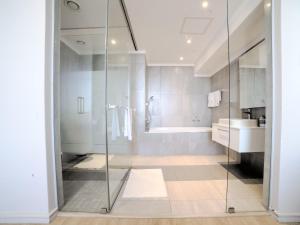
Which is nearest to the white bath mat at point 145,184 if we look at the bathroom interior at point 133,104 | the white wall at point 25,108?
the bathroom interior at point 133,104

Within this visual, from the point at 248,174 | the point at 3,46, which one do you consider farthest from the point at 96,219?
the point at 248,174

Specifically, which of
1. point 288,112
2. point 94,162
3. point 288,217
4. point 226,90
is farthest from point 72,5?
point 226,90

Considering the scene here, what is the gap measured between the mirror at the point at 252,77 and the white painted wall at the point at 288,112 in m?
0.85

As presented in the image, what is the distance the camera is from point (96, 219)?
179 cm

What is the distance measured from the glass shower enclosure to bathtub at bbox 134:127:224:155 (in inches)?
50.5

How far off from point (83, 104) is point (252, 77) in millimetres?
2817

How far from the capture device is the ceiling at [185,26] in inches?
96.4

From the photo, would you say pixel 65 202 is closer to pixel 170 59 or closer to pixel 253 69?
pixel 253 69

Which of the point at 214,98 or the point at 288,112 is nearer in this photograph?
the point at 288,112

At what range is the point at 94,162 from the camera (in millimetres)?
2689

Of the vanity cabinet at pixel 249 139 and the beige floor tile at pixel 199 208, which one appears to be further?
the vanity cabinet at pixel 249 139

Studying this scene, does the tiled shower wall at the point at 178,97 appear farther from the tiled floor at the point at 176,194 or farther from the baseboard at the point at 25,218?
the baseboard at the point at 25,218

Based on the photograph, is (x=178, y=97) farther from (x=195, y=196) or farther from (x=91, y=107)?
(x=195, y=196)

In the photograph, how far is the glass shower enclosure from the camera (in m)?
2.21
